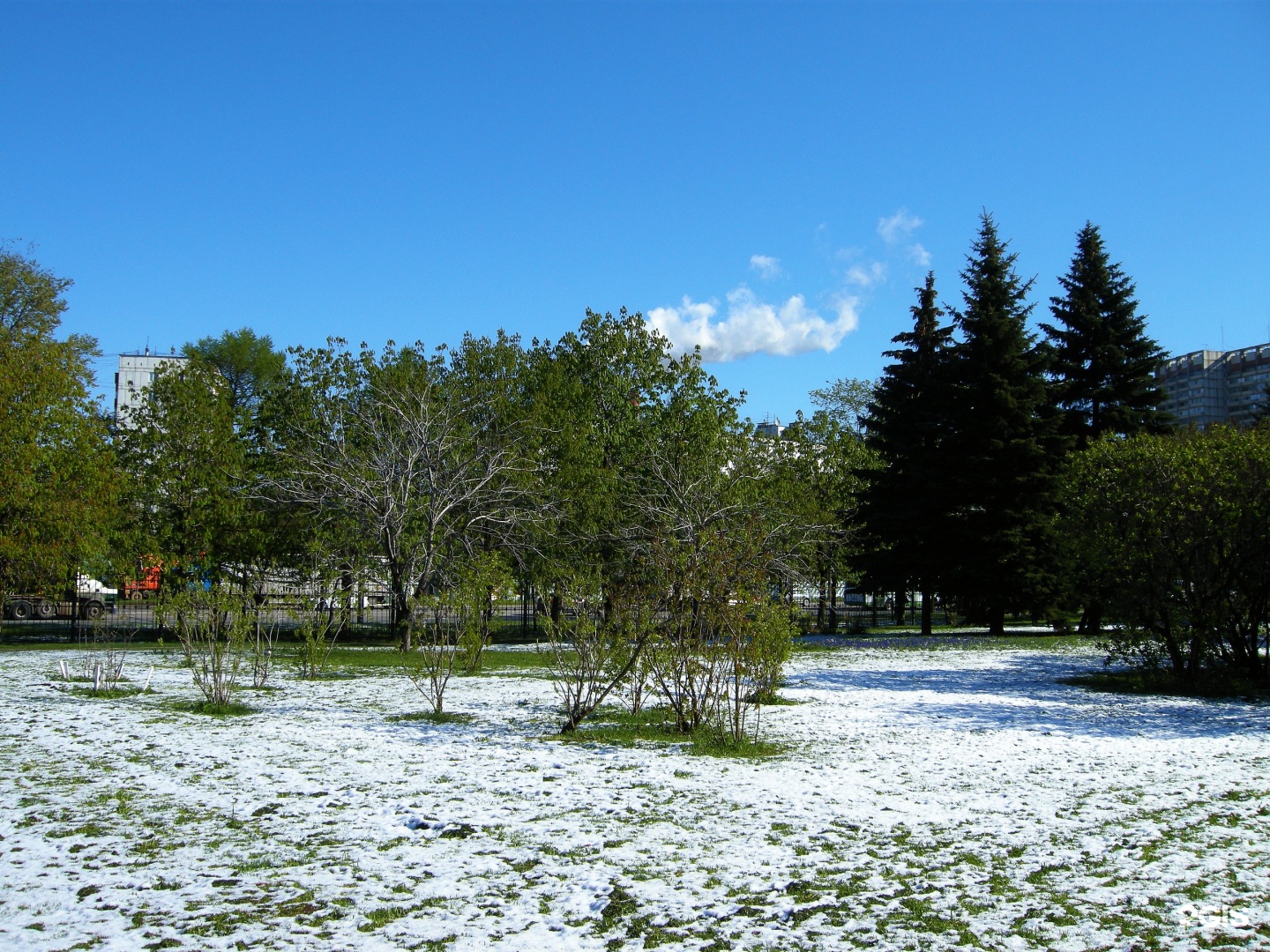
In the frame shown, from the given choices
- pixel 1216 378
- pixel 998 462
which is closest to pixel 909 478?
pixel 998 462

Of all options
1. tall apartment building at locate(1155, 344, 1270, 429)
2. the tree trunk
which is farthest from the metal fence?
tall apartment building at locate(1155, 344, 1270, 429)

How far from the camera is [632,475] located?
1027 inches

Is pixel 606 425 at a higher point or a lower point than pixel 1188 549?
higher

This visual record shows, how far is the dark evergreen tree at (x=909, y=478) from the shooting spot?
27.7 m

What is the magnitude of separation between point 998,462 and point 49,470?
24759 millimetres

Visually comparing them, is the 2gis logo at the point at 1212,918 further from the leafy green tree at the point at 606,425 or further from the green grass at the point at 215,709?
the leafy green tree at the point at 606,425

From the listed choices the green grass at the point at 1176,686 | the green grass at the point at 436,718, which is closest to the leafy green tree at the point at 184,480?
the green grass at the point at 436,718

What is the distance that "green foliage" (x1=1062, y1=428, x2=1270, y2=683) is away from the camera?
13.6 meters

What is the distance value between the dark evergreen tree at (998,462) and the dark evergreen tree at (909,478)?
1.56 feet

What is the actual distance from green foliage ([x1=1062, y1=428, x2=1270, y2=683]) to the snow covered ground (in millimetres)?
3396

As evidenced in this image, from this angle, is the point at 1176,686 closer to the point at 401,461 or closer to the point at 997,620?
→ the point at 997,620

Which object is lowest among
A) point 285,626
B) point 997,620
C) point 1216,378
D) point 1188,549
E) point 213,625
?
point 285,626

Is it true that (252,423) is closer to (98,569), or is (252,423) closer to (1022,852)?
(98,569)

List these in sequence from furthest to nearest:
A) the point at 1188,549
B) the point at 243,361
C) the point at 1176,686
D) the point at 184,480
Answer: the point at 243,361 → the point at 184,480 → the point at 1176,686 → the point at 1188,549
